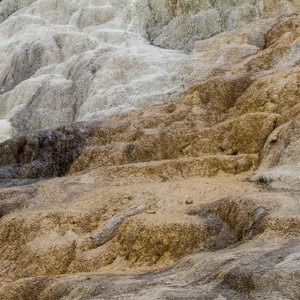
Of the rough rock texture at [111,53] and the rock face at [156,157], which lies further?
the rough rock texture at [111,53]

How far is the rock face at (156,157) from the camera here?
11.8 meters

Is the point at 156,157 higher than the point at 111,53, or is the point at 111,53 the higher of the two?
the point at 111,53

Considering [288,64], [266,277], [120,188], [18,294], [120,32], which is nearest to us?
[266,277]

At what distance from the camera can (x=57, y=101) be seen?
37.6 meters

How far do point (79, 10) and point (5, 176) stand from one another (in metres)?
29.9

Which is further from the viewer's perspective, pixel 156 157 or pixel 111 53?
pixel 111 53

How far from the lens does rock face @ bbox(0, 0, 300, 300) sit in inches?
464

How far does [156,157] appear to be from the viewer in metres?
24.2

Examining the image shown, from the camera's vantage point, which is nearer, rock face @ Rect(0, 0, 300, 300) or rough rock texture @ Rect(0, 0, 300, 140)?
rock face @ Rect(0, 0, 300, 300)

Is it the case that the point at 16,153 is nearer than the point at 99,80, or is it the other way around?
the point at 16,153

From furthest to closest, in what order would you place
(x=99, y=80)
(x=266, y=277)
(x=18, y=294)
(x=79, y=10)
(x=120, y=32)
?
(x=79, y=10) < (x=120, y=32) < (x=99, y=80) < (x=18, y=294) < (x=266, y=277)

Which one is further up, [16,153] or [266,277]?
[266,277]

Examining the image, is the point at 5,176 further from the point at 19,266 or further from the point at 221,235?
the point at 221,235

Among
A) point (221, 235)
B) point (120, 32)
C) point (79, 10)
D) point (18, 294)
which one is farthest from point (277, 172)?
point (79, 10)
